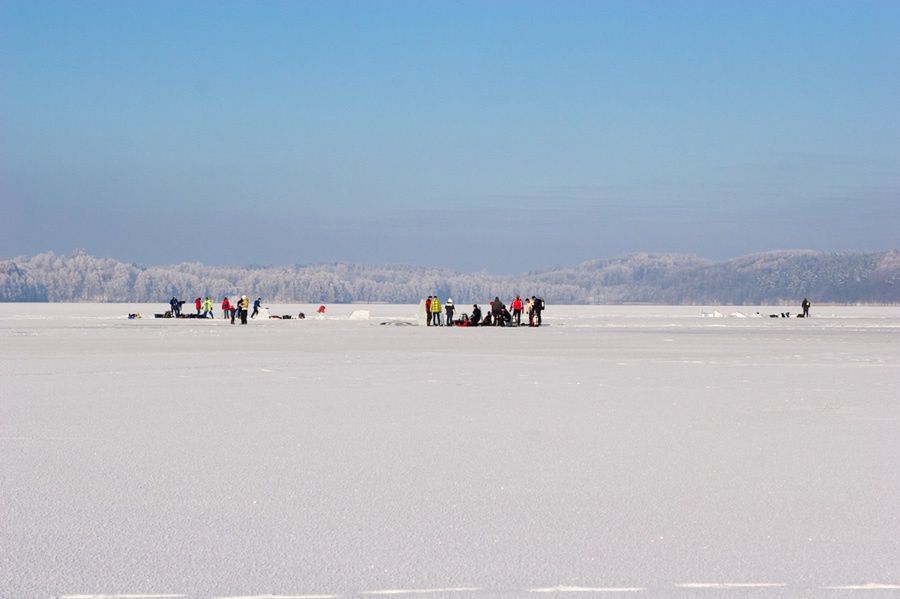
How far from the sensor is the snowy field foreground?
5.07 m

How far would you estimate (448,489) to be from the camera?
7.21 m

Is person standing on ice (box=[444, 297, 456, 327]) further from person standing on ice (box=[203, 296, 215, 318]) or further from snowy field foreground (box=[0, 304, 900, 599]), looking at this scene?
snowy field foreground (box=[0, 304, 900, 599])

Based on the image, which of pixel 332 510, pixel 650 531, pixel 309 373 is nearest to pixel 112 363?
pixel 309 373

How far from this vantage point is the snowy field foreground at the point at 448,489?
5066 millimetres

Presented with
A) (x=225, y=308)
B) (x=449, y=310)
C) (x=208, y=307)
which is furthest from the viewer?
(x=208, y=307)

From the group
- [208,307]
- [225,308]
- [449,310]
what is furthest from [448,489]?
[208,307]

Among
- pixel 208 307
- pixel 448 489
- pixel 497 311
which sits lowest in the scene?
pixel 448 489

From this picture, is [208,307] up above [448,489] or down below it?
above

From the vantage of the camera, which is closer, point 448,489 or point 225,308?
point 448,489

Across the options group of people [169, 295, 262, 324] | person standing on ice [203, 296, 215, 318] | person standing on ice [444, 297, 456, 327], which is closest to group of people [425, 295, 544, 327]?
person standing on ice [444, 297, 456, 327]

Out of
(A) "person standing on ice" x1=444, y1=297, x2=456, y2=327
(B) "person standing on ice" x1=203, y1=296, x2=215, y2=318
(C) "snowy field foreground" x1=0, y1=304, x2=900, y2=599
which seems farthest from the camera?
(B) "person standing on ice" x1=203, y1=296, x2=215, y2=318

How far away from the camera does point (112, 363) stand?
20312 millimetres

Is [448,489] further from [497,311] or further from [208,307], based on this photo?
[208,307]

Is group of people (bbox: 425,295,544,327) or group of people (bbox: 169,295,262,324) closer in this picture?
group of people (bbox: 425,295,544,327)
